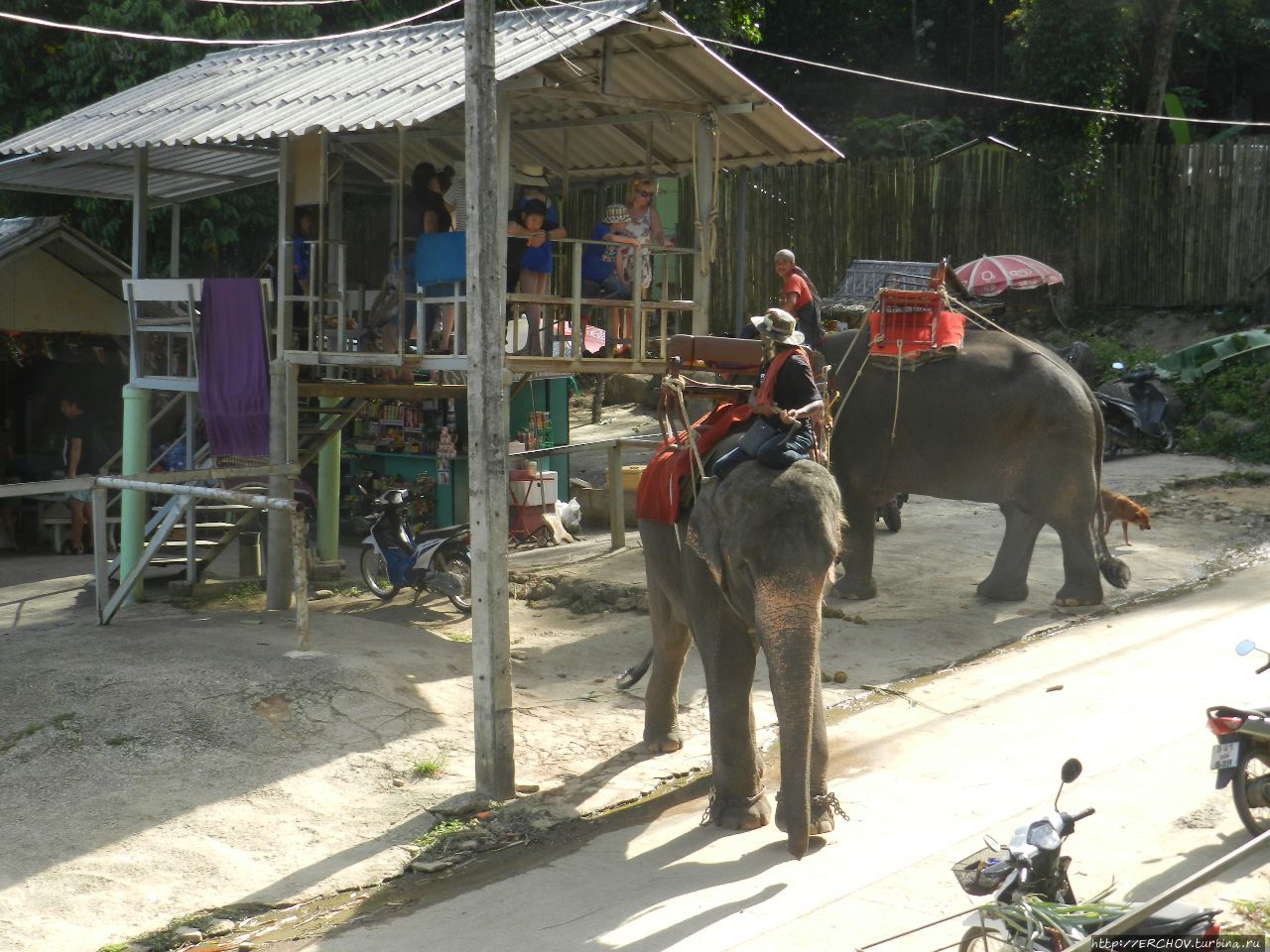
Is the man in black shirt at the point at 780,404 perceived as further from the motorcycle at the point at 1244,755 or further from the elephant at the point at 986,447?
the elephant at the point at 986,447

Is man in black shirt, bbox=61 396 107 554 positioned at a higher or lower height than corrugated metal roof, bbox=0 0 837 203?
lower

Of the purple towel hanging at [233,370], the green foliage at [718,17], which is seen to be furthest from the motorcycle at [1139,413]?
the purple towel hanging at [233,370]

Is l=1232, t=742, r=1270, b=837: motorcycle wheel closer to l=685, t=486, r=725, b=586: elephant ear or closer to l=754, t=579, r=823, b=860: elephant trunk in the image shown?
l=754, t=579, r=823, b=860: elephant trunk

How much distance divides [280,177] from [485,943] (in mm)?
7477

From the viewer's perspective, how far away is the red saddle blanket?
7.50 metres

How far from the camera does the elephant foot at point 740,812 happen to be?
701cm

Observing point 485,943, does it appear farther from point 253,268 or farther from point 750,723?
point 253,268

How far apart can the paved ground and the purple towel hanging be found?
1.50 metres

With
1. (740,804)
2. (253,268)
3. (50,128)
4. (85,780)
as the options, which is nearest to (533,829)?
(740,804)

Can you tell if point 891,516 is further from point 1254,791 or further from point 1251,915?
point 1251,915

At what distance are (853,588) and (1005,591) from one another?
4.14 feet

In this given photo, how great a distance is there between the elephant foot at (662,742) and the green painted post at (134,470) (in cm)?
572

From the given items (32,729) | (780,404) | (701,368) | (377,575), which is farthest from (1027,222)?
(32,729)

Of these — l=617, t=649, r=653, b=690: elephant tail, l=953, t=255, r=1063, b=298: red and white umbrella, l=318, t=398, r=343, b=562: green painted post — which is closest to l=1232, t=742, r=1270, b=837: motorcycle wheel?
l=617, t=649, r=653, b=690: elephant tail
